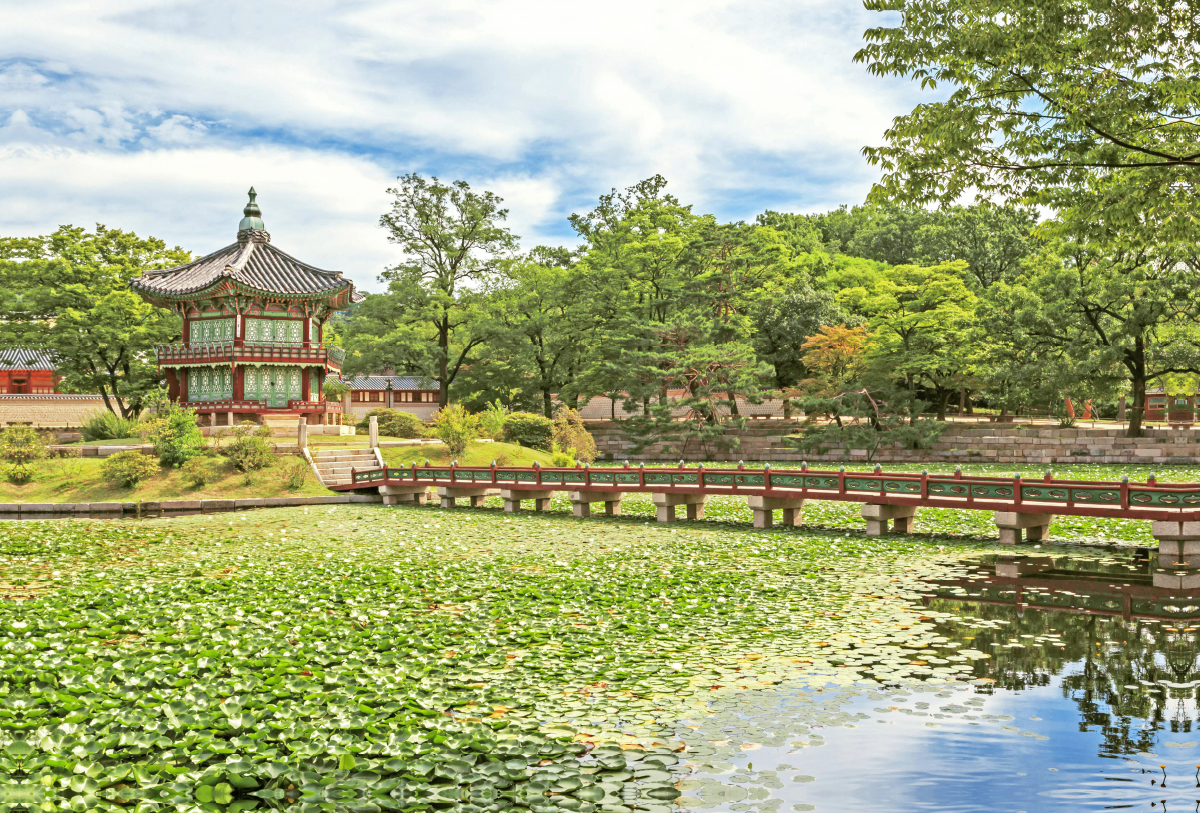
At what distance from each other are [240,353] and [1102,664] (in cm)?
3765

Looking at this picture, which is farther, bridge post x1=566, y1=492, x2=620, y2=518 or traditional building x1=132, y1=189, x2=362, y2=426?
traditional building x1=132, y1=189, x2=362, y2=426

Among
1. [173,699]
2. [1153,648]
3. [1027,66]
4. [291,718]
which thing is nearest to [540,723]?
[291,718]

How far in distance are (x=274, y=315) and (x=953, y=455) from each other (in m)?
33.3

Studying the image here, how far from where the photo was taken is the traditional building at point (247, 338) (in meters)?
39.9

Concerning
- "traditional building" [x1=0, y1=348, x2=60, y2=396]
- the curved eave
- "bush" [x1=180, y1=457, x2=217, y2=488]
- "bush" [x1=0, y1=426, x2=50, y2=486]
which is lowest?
"bush" [x1=180, y1=457, x2=217, y2=488]

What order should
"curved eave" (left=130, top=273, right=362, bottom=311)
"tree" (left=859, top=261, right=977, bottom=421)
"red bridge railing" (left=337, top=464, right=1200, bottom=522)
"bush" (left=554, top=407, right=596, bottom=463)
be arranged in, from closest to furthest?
"red bridge railing" (left=337, top=464, right=1200, bottom=522), "curved eave" (left=130, top=273, right=362, bottom=311), "bush" (left=554, top=407, right=596, bottom=463), "tree" (left=859, top=261, right=977, bottom=421)

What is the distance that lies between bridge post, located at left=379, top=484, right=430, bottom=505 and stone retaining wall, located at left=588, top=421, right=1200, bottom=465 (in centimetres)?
1750

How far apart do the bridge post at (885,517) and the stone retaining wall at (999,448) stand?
22.4 m

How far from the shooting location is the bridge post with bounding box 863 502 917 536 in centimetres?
2031

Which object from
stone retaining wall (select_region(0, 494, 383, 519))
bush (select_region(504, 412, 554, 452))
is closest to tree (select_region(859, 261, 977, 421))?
bush (select_region(504, 412, 554, 452))

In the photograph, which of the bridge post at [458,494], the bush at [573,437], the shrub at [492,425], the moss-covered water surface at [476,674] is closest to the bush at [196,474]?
the bridge post at [458,494]

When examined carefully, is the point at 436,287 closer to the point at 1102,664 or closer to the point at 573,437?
the point at 573,437

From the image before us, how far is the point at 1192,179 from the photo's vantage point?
1430cm

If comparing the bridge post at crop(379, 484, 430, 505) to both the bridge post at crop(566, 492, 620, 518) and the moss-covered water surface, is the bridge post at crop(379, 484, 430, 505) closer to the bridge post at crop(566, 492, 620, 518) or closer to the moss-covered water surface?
the bridge post at crop(566, 492, 620, 518)
